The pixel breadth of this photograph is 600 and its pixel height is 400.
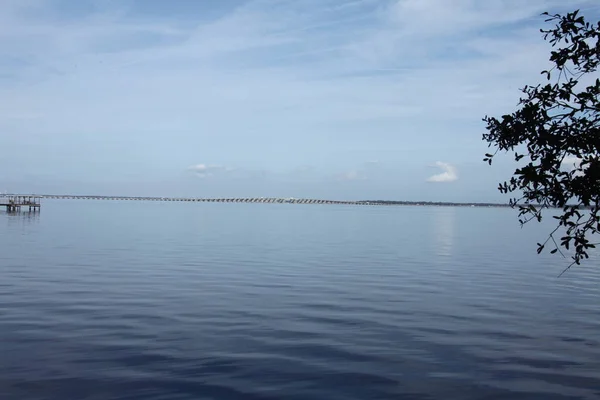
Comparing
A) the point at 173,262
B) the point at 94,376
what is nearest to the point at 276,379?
the point at 94,376

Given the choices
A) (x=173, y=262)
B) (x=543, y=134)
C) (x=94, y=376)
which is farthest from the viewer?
(x=173, y=262)

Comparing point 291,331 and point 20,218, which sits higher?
point 20,218

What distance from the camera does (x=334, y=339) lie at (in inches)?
709

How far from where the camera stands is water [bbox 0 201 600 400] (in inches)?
538

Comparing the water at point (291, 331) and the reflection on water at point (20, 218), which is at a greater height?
the reflection on water at point (20, 218)

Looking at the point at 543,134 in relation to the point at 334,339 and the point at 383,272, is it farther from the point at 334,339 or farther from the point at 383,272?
the point at 383,272

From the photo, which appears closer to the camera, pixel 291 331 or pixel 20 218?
pixel 291 331

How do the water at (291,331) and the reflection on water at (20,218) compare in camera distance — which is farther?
the reflection on water at (20,218)

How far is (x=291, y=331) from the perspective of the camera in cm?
1909

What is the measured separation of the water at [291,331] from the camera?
44.9 ft

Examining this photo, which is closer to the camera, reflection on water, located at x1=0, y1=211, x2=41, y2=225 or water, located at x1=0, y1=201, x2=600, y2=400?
water, located at x1=0, y1=201, x2=600, y2=400

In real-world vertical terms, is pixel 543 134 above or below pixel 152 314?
above

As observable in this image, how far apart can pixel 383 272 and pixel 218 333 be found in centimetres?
1885

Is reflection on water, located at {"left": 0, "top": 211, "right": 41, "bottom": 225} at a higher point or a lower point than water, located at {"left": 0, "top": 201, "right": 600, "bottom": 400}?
higher
